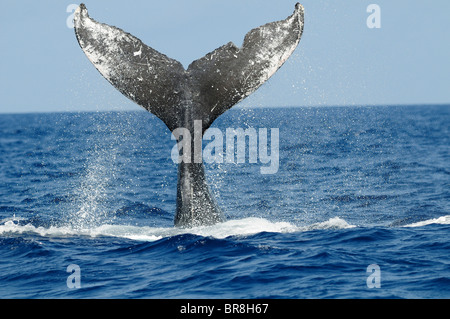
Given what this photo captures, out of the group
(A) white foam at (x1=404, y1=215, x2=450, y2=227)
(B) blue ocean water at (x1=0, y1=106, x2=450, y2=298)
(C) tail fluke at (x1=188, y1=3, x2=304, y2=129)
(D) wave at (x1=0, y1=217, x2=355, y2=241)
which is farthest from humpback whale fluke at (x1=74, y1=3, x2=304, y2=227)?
(A) white foam at (x1=404, y1=215, x2=450, y2=227)

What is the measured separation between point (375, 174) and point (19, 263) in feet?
44.2

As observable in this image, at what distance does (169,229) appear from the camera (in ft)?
36.5

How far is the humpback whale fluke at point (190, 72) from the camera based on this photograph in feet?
31.1

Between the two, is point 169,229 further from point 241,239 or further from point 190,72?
point 190,72

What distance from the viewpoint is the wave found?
34.8 feet

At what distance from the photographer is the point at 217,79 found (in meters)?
9.80

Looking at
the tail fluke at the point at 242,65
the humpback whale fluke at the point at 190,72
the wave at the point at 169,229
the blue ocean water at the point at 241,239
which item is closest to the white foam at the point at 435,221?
the blue ocean water at the point at 241,239

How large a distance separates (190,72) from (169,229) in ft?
8.91

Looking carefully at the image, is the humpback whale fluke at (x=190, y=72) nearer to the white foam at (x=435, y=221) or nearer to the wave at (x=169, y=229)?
the wave at (x=169, y=229)

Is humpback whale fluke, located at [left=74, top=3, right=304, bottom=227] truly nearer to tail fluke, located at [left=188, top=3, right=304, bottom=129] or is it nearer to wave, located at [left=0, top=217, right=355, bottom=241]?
tail fluke, located at [left=188, top=3, right=304, bottom=129]

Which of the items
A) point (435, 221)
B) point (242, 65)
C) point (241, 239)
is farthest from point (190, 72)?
point (435, 221)

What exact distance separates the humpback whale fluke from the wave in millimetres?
545

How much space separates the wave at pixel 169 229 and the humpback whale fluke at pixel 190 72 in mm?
545
